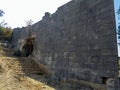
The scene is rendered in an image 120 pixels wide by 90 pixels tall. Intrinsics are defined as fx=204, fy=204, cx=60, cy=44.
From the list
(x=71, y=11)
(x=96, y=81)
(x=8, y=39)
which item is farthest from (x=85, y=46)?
(x=8, y=39)

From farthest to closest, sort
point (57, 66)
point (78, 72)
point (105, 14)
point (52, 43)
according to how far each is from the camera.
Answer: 1. point (52, 43)
2. point (57, 66)
3. point (78, 72)
4. point (105, 14)

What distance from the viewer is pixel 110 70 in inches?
237

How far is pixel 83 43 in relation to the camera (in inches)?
293

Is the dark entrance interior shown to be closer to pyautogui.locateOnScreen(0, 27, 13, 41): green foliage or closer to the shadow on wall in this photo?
the shadow on wall

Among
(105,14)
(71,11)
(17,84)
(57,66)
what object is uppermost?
(71,11)

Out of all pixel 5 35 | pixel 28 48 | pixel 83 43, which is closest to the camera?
pixel 83 43

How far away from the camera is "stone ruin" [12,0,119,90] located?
618 centimetres

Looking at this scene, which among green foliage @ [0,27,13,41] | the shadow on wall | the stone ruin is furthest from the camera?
green foliage @ [0,27,13,41]

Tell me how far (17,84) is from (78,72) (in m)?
2.25

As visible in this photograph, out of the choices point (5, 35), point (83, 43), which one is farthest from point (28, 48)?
point (83, 43)

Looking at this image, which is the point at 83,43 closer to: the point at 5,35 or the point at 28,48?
the point at 28,48

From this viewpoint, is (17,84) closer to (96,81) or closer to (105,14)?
(96,81)

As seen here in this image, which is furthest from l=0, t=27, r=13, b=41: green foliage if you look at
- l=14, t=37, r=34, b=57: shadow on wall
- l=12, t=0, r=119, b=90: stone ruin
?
l=12, t=0, r=119, b=90: stone ruin

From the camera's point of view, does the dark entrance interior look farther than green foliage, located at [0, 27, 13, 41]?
No
